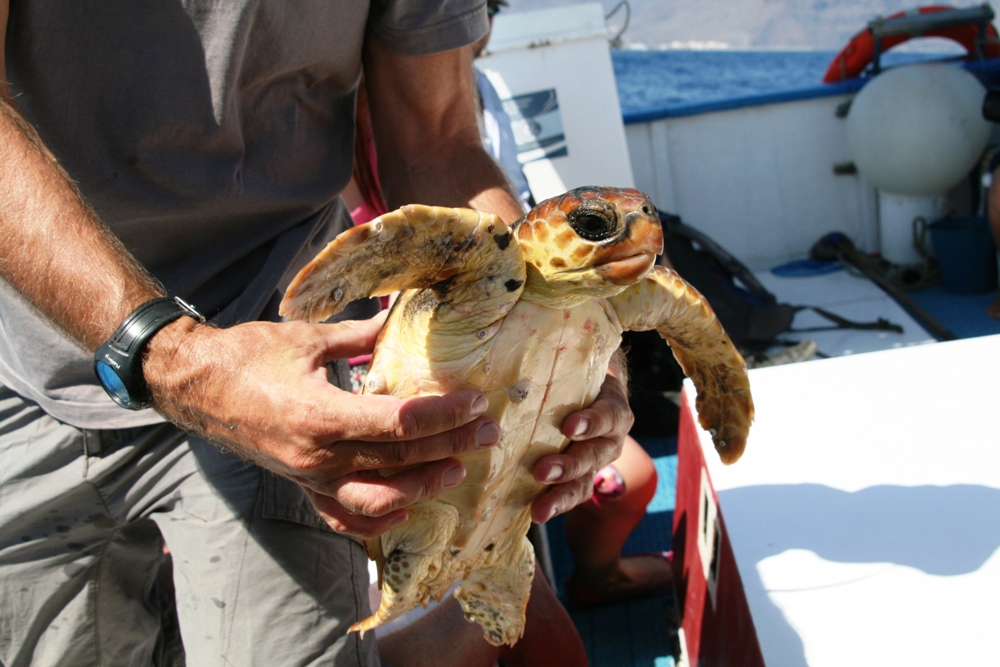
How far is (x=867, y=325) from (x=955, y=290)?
0.54 meters

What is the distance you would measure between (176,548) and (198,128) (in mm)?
510

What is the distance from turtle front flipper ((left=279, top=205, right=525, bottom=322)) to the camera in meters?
0.59

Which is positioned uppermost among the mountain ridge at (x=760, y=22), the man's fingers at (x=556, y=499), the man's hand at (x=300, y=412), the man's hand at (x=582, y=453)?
the man's hand at (x=300, y=412)

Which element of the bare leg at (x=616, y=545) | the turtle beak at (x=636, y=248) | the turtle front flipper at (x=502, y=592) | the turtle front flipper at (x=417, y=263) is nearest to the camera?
the turtle front flipper at (x=417, y=263)

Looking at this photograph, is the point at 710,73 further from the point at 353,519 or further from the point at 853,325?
the point at 353,519

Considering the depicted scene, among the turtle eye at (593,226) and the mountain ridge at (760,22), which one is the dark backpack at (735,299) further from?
the mountain ridge at (760,22)

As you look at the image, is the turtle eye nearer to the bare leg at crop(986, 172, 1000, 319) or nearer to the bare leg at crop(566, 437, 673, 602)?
the bare leg at crop(566, 437, 673, 602)

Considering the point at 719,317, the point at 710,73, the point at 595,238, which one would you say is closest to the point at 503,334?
the point at 595,238

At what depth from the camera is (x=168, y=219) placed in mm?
899

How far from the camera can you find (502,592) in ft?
3.40

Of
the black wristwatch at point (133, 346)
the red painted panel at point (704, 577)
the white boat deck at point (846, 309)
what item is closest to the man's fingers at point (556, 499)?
the red painted panel at point (704, 577)

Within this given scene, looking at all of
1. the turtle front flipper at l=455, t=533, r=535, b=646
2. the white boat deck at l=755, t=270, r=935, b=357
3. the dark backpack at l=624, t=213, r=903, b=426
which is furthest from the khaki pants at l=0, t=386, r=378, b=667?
the white boat deck at l=755, t=270, r=935, b=357

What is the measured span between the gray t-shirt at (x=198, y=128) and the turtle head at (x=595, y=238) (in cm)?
39

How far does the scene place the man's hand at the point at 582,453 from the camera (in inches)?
35.1
